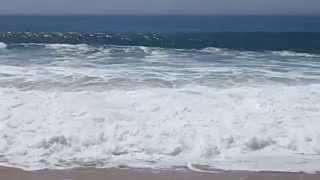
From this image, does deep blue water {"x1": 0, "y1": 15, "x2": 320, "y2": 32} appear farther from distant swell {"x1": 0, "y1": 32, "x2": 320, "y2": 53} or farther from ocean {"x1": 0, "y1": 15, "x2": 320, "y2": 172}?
ocean {"x1": 0, "y1": 15, "x2": 320, "y2": 172}

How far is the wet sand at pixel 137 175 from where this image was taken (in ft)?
14.5

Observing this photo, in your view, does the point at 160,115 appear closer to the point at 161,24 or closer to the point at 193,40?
the point at 193,40

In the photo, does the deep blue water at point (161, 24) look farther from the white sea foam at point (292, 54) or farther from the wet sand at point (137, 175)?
the wet sand at point (137, 175)

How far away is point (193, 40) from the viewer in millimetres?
14188

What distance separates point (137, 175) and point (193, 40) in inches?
388

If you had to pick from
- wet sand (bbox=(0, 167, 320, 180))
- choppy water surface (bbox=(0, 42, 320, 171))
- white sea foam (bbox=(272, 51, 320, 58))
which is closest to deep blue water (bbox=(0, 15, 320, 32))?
white sea foam (bbox=(272, 51, 320, 58))

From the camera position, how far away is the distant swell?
42.6 ft

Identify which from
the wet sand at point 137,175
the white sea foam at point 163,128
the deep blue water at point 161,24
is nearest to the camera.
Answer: the wet sand at point 137,175

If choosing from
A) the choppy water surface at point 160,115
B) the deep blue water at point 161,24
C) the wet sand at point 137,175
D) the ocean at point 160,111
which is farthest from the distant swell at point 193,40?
the wet sand at point 137,175

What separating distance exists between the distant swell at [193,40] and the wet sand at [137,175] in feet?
25.8

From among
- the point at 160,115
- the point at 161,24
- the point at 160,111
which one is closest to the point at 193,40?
the point at 161,24

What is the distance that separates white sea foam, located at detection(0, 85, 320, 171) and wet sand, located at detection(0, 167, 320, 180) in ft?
0.47

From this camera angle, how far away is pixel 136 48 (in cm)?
1184

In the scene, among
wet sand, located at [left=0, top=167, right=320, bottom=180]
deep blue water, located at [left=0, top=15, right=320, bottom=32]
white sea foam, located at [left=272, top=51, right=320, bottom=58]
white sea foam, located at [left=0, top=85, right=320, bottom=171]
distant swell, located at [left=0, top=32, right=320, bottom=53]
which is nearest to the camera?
wet sand, located at [left=0, top=167, right=320, bottom=180]
